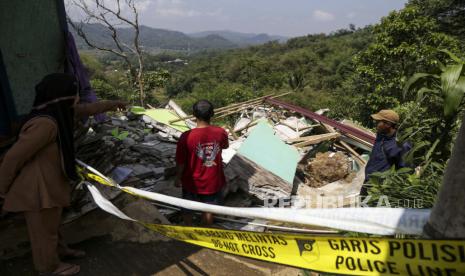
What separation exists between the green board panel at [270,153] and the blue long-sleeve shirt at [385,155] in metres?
1.44

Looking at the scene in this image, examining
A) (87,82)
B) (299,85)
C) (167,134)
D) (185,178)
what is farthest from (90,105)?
(299,85)

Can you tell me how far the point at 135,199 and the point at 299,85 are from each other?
51221 millimetres

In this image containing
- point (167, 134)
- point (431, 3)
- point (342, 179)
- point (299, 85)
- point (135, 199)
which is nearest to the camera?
point (135, 199)

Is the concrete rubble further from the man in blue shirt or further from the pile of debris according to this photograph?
the man in blue shirt

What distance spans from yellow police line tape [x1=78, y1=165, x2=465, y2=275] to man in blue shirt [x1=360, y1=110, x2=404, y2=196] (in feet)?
6.92

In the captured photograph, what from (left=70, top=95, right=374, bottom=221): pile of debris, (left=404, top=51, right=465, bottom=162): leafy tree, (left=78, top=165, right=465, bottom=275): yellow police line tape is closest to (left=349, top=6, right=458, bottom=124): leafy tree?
(left=70, top=95, right=374, bottom=221): pile of debris

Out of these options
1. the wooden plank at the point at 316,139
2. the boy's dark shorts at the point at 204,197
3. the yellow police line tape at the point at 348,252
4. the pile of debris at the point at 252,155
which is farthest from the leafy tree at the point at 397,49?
the yellow police line tape at the point at 348,252

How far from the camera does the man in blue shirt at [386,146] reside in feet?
11.7

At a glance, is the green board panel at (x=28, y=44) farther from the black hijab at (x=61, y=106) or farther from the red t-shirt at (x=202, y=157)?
the red t-shirt at (x=202, y=157)

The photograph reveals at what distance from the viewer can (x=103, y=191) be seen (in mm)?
3414

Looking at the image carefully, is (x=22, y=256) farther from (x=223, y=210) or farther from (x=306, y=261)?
(x=306, y=261)

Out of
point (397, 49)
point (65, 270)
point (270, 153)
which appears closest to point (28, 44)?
point (65, 270)

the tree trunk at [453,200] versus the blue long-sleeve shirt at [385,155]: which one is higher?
the tree trunk at [453,200]

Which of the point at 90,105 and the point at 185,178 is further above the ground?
the point at 90,105
